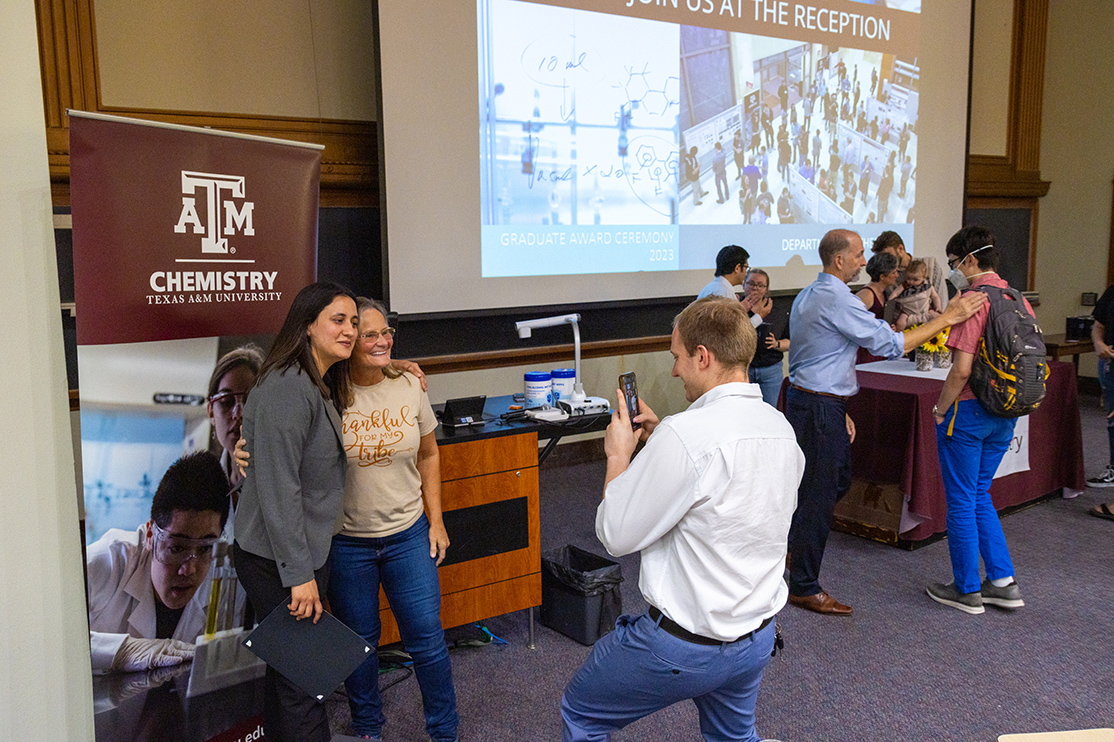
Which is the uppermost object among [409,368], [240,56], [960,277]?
[240,56]

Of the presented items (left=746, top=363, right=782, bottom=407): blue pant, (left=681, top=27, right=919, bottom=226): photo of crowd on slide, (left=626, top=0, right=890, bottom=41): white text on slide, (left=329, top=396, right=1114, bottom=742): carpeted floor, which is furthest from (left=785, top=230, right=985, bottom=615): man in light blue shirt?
(left=626, top=0, right=890, bottom=41): white text on slide

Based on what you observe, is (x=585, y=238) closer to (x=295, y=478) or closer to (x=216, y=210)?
(x=216, y=210)

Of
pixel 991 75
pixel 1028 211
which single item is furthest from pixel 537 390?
pixel 1028 211

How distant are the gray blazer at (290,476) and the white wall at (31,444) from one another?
0.40 metres

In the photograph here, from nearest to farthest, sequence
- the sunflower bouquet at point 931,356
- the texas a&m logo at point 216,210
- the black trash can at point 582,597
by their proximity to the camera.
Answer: the texas a&m logo at point 216,210, the black trash can at point 582,597, the sunflower bouquet at point 931,356

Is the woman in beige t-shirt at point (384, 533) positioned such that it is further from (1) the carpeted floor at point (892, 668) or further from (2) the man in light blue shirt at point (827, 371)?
(2) the man in light blue shirt at point (827, 371)

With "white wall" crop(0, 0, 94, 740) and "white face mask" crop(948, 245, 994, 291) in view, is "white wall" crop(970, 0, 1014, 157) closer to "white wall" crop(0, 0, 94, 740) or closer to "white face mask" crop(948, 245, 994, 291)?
"white face mask" crop(948, 245, 994, 291)

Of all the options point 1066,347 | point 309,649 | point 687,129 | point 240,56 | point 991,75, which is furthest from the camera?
point 991,75

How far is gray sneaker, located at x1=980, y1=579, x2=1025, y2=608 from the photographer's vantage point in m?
3.47

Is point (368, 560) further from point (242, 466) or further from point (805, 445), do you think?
point (805, 445)

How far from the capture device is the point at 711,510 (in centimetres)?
159

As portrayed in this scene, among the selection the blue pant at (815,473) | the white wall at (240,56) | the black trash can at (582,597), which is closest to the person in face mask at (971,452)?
the blue pant at (815,473)

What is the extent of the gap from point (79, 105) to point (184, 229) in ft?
8.16

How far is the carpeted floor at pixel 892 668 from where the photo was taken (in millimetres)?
2658
